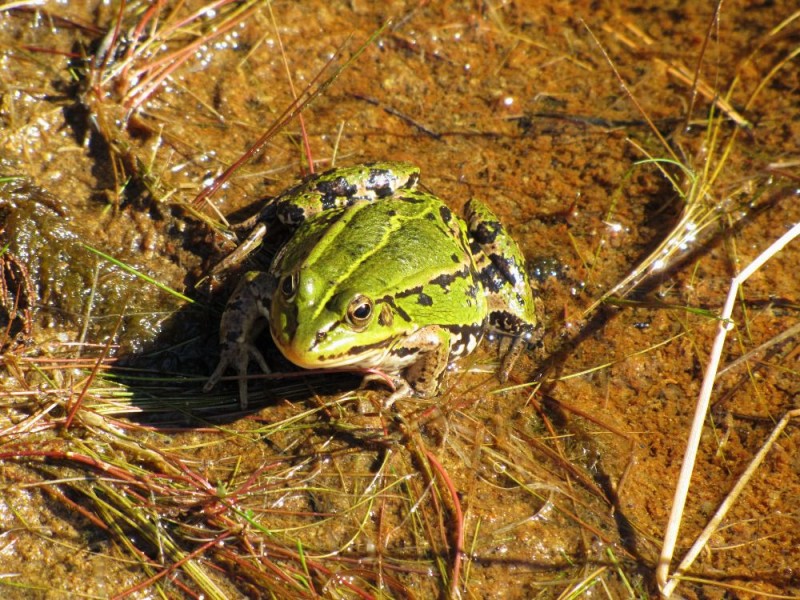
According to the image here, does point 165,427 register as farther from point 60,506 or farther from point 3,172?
point 3,172

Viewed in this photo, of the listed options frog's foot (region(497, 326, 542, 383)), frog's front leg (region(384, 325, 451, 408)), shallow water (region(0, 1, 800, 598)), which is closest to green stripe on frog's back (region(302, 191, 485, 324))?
frog's front leg (region(384, 325, 451, 408))

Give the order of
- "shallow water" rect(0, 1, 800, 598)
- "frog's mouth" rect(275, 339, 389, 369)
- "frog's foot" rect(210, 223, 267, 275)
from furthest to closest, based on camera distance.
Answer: "frog's foot" rect(210, 223, 267, 275) → "shallow water" rect(0, 1, 800, 598) → "frog's mouth" rect(275, 339, 389, 369)

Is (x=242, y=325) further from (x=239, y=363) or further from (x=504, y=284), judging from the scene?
(x=504, y=284)

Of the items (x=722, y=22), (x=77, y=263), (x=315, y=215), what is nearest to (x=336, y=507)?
(x=315, y=215)

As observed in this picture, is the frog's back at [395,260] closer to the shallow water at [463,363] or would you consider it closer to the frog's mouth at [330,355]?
the frog's mouth at [330,355]

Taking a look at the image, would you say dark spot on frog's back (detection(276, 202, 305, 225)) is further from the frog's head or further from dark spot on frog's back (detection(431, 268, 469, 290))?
dark spot on frog's back (detection(431, 268, 469, 290))
